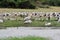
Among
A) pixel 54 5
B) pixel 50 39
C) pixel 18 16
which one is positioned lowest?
pixel 54 5

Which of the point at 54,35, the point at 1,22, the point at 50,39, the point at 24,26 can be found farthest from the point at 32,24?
the point at 50,39

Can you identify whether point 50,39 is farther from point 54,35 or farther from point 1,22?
point 1,22

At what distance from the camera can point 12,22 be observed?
20.1 m

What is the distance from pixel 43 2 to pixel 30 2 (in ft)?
13.6

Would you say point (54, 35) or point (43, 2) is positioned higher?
point (54, 35)

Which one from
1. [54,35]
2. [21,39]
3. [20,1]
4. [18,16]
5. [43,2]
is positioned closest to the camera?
[21,39]

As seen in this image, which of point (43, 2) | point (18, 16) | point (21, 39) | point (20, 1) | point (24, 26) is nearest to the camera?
point (21, 39)

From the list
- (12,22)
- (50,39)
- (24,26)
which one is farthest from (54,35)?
(12,22)

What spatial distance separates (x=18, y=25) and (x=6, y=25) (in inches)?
31.5

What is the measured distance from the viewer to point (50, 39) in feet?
44.3

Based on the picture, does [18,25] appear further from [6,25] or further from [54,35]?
[54,35]

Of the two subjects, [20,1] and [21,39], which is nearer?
[21,39]

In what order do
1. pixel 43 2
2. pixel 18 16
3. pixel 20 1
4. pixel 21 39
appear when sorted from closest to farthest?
pixel 21 39
pixel 18 16
pixel 20 1
pixel 43 2

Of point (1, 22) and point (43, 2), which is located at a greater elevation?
point (1, 22)
